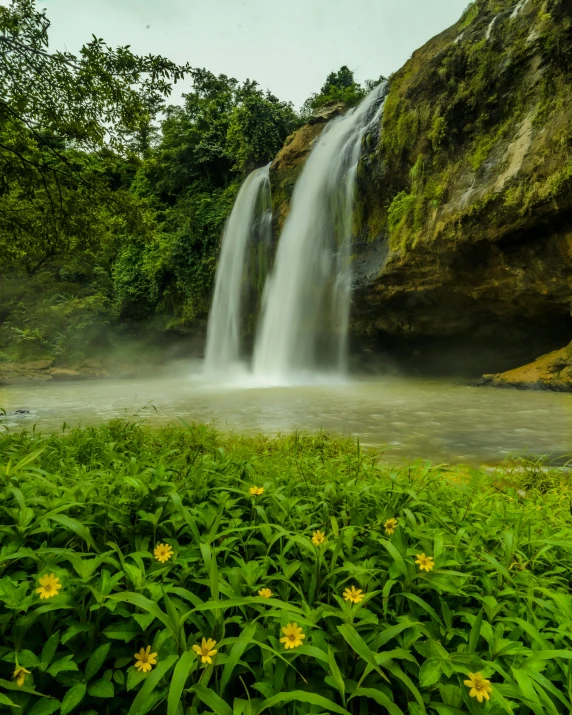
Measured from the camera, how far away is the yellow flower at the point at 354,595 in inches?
46.9

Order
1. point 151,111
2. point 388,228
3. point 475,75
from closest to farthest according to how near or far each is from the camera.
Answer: point 151,111 < point 475,75 < point 388,228

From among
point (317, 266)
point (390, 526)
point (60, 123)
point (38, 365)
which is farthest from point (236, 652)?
point (38, 365)

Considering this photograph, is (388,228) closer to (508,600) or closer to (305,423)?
(305,423)

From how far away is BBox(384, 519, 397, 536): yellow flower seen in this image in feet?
5.12

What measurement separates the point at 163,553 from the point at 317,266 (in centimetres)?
1136

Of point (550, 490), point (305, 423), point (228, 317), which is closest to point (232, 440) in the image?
point (305, 423)

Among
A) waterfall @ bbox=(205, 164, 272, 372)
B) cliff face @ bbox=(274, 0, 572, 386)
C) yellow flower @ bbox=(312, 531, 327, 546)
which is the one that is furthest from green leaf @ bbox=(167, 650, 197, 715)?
waterfall @ bbox=(205, 164, 272, 372)

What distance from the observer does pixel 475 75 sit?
8.56 metres

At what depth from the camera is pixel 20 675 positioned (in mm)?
964

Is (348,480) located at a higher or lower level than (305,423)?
higher

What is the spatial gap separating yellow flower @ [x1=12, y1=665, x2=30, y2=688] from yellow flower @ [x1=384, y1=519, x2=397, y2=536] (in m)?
1.14

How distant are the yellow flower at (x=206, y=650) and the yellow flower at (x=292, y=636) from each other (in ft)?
0.54

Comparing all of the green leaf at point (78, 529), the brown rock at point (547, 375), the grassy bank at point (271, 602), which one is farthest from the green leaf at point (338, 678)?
the brown rock at point (547, 375)

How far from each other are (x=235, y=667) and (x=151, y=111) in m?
5.53
